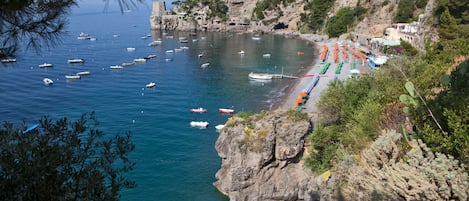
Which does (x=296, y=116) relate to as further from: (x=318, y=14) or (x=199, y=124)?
(x=318, y=14)

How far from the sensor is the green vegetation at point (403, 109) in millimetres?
8938

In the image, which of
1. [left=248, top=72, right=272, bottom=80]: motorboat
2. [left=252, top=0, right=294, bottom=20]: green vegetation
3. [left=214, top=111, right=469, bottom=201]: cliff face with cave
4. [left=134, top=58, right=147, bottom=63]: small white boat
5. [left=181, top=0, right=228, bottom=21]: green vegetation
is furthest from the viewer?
[left=181, top=0, right=228, bottom=21]: green vegetation

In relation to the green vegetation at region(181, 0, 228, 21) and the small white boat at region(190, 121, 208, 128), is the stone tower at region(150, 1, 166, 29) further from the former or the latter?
the small white boat at region(190, 121, 208, 128)

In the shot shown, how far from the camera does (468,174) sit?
311 inches

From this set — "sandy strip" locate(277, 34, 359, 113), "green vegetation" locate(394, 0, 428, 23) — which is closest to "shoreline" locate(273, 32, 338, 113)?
"sandy strip" locate(277, 34, 359, 113)

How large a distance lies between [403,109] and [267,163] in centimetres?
842

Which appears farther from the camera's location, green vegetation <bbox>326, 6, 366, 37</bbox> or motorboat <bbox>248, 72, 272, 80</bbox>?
green vegetation <bbox>326, 6, 366, 37</bbox>

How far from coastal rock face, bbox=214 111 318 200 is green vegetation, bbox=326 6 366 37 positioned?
192ft

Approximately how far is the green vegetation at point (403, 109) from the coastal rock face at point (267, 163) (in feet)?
3.07

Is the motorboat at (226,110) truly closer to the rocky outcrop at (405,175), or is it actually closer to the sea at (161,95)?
the sea at (161,95)

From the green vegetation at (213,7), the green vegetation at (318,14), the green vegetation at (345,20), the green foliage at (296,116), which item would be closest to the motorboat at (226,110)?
the green foliage at (296,116)

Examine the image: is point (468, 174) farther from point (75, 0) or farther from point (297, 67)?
point (297, 67)

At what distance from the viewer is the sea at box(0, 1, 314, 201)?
2219cm

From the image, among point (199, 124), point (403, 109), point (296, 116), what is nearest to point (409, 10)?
point (199, 124)
